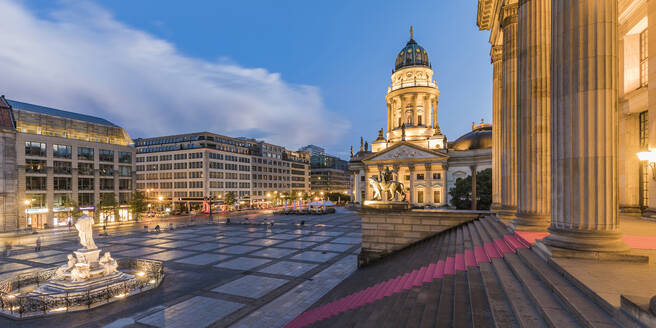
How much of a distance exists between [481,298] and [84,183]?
72.7 metres

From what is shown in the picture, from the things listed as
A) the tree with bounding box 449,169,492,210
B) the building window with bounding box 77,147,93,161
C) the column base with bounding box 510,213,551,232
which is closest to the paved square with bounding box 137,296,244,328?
the column base with bounding box 510,213,551,232

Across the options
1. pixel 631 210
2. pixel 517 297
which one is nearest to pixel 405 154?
pixel 631 210

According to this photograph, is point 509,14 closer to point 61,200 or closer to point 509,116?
point 509,116

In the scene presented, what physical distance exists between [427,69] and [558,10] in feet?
298

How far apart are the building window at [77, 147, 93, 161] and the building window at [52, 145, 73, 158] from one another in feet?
4.68

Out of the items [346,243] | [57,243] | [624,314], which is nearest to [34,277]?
[57,243]

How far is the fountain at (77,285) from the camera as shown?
1564 centimetres

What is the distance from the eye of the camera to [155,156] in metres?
91.0

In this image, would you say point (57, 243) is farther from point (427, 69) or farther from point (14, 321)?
point (427, 69)

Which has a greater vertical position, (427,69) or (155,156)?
(427,69)

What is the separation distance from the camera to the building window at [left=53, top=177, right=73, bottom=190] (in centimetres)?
5485

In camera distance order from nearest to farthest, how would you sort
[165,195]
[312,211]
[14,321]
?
[14,321] < [312,211] < [165,195]

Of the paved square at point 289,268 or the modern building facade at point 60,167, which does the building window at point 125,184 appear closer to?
the modern building facade at point 60,167

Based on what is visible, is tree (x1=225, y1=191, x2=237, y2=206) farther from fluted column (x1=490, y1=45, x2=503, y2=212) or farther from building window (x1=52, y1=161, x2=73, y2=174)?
fluted column (x1=490, y1=45, x2=503, y2=212)
